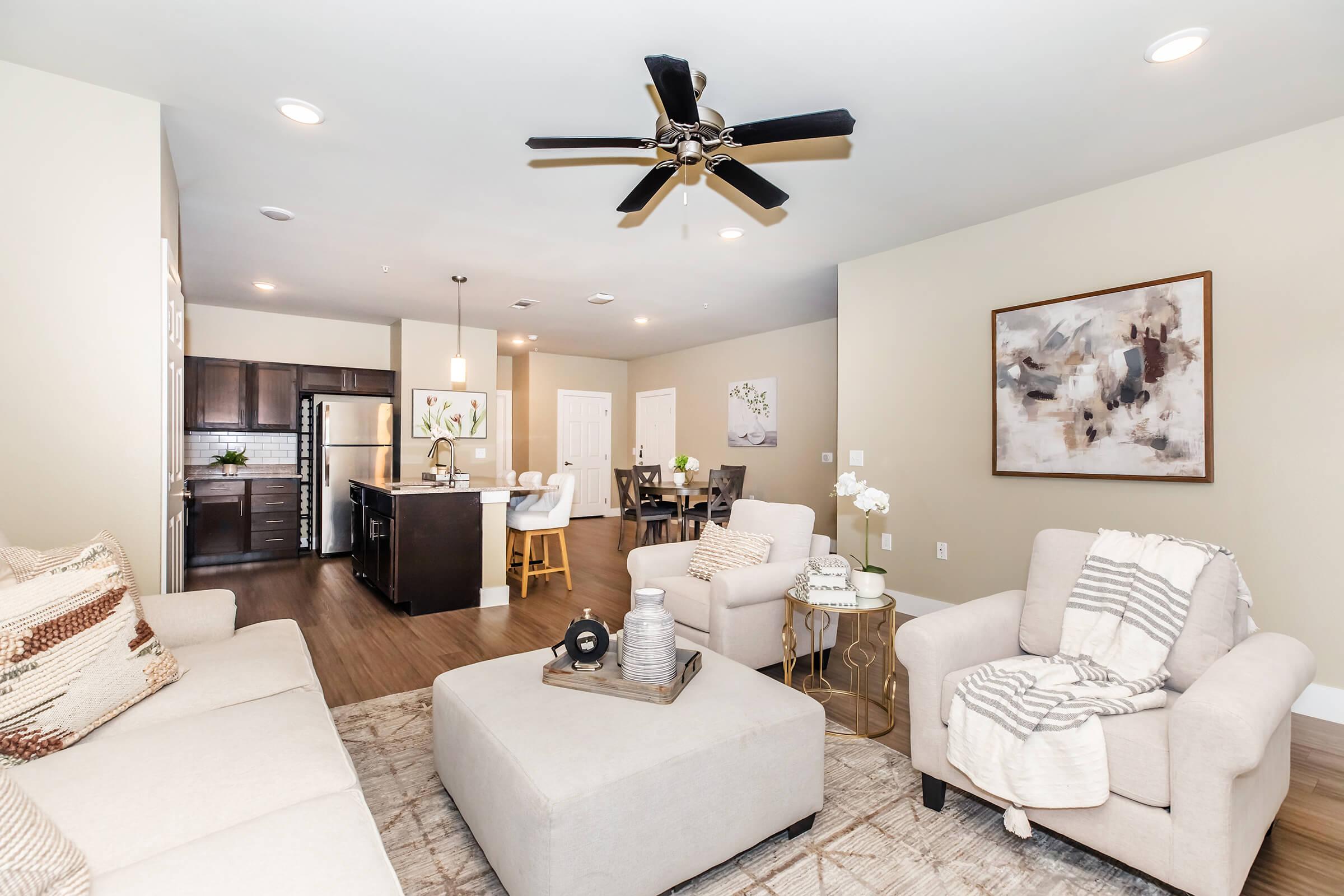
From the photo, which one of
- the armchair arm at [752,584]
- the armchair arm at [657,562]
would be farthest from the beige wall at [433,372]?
the armchair arm at [752,584]

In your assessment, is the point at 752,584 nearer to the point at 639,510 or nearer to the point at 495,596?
the point at 495,596

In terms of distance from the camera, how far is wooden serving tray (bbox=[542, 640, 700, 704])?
6.07 feet

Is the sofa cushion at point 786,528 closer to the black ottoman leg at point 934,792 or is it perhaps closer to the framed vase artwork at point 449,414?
the black ottoman leg at point 934,792

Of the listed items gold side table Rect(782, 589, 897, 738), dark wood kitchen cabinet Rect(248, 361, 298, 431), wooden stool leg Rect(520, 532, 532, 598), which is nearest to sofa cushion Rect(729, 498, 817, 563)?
gold side table Rect(782, 589, 897, 738)

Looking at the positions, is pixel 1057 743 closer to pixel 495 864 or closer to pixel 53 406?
pixel 495 864

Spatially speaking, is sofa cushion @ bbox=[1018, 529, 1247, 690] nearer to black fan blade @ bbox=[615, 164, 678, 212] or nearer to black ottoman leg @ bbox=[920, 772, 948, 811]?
black ottoman leg @ bbox=[920, 772, 948, 811]

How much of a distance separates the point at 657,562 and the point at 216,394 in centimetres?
537

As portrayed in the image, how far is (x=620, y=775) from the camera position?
1.48m

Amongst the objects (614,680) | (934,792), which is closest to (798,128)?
(614,680)

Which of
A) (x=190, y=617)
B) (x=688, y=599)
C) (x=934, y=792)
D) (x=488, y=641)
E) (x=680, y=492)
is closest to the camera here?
(x=934, y=792)

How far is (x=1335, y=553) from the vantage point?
2670mm

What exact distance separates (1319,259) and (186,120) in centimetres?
503

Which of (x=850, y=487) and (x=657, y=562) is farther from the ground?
(x=850, y=487)

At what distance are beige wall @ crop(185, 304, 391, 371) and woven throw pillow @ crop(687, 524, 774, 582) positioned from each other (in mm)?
5415
